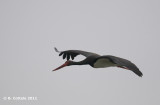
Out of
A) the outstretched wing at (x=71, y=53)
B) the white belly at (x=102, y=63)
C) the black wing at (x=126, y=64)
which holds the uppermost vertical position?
the outstretched wing at (x=71, y=53)

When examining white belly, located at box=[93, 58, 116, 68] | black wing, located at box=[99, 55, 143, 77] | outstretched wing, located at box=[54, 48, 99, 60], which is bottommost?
black wing, located at box=[99, 55, 143, 77]

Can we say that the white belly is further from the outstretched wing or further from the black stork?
the outstretched wing

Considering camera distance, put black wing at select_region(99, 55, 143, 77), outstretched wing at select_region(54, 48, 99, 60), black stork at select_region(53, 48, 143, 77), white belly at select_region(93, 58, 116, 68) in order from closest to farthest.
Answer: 1. black wing at select_region(99, 55, 143, 77)
2. black stork at select_region(53, 48, 143, 77)
3. white belly at select_region(93, 58, 116, 68)
4. outstretched wing at select_region(54, 48, 99, 60)

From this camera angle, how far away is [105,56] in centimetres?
1739

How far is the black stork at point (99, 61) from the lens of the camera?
1574 centimetres

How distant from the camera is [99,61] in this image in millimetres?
19516

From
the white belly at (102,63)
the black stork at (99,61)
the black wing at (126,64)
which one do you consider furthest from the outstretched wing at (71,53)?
the black wing at (126,64)

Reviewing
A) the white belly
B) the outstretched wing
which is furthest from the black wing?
the outstretched wing

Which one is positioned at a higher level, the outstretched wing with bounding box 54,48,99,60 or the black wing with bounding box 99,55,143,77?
the outstretched wing with bounding box 54,48,99,60

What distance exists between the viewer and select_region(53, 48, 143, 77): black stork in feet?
51.7

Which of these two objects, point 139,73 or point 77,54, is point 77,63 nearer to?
point 77,54

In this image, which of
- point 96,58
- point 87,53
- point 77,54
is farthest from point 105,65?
point 77,54

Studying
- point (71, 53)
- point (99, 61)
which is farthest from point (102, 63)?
point (71, 53)

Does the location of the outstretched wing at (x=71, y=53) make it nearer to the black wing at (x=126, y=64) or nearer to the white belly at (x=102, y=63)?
the white belly at (x=102, y=63)
